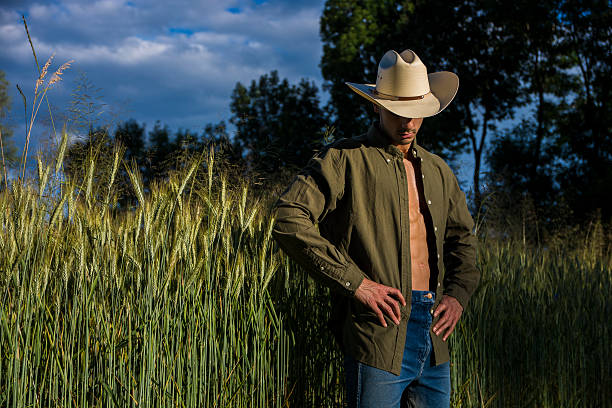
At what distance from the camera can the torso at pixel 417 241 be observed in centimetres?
238

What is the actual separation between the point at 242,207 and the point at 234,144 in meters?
1.24

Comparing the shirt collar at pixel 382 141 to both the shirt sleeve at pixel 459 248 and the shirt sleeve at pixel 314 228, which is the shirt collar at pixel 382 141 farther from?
the shirt sleeve at pixel 459 248

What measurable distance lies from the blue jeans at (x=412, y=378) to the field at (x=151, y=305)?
42 cm

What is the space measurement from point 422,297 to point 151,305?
1069 millimetres

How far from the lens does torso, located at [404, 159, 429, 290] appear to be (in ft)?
7.80

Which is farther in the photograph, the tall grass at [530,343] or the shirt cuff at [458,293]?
the tall grass at [530,343]

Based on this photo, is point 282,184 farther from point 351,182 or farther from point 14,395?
point 14,395

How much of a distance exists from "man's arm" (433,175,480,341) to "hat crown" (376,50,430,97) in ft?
1.75

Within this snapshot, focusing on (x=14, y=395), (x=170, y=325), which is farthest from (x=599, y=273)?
(x=14, y=395)

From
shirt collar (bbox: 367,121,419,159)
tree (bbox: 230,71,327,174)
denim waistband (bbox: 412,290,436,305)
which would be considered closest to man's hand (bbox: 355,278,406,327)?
denim waistband (bbox: 412,290,436,305)

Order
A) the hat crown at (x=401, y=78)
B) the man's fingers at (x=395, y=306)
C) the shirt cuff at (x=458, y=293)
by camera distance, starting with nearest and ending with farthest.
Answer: the man's fingers at (x=395, y=306)
the hat crown at (x=401, y=78)
the shirt cuff at (x=458, y=293)

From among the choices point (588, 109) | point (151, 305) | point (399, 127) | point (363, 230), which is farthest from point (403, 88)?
point (588, 109)

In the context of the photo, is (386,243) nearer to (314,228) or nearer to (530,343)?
(314,228)

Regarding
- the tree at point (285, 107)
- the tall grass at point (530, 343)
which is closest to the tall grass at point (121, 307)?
the tall grass at point (530, 343)
